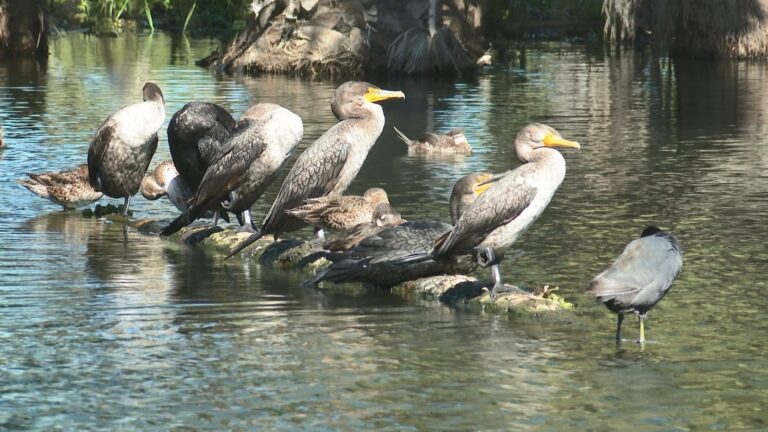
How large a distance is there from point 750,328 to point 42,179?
859 centimetres

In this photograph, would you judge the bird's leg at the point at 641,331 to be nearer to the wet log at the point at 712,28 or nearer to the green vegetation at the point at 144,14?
the wet log at the point at 712,28

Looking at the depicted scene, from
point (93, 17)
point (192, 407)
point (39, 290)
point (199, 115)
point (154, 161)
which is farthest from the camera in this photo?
point (93, 17)

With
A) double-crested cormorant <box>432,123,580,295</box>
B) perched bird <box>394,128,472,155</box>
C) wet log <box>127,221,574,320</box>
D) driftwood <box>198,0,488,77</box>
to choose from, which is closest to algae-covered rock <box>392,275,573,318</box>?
wet log <box>127,221,574,320</box>

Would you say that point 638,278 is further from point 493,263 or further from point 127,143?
point 127,143

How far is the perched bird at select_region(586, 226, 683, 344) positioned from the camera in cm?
950

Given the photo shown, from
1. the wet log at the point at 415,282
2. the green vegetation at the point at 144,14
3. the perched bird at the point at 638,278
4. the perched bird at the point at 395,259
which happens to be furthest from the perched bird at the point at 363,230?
the green vegetation at the point at 144,14

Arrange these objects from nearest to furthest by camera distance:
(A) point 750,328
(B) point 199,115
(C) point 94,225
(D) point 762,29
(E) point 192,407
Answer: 1. (E) point 192,407
2. (A) point 750,328
3. (B) point 199,115
4. (C) point 94,225
5. (D) point 762,29

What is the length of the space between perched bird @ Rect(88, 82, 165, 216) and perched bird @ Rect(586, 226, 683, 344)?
21.1 ft

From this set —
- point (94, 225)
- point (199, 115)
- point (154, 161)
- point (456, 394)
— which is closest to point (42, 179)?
point (94, 225)

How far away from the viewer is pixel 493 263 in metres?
11.1

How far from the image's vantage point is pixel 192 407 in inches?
341

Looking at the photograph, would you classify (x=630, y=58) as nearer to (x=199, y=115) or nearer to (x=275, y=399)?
(x=199, y=115)

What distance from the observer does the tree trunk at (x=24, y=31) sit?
140 feet

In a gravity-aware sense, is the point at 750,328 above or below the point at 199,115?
below
